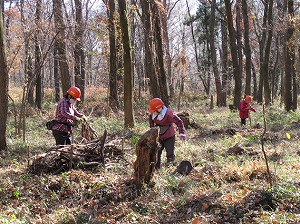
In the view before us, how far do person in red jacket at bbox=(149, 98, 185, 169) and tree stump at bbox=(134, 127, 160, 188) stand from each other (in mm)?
1440

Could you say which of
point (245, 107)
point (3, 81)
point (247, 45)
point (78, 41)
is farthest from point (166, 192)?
point (247, 45)

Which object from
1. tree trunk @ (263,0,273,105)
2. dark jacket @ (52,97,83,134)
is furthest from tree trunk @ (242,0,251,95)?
dark jacket @ (52,97,83,134)

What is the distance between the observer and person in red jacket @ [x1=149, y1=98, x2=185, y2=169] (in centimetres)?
775

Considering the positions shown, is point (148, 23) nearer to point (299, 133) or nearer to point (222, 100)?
point (299, 133)

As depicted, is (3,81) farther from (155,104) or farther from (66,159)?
(155,104)

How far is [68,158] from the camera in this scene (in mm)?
7531

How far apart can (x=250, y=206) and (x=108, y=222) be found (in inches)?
83.8

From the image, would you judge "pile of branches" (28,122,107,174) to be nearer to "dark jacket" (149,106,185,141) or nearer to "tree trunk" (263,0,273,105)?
"dark jacket" (149,106,185,141)

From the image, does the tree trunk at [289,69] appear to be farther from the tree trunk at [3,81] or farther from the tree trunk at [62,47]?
the tree trunk at [3,81]

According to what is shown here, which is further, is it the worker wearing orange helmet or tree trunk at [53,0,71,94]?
tree trunk at [53,0,71,94]

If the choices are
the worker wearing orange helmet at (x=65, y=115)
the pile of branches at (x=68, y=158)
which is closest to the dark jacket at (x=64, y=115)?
the worker wearing orange helmet at (x=65, y=115)

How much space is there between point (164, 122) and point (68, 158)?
2.26 m

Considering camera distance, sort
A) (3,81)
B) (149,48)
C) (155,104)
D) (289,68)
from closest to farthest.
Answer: (155,104) < (3,81) < (149,48) < (289,68)

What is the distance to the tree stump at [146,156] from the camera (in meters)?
6.29
